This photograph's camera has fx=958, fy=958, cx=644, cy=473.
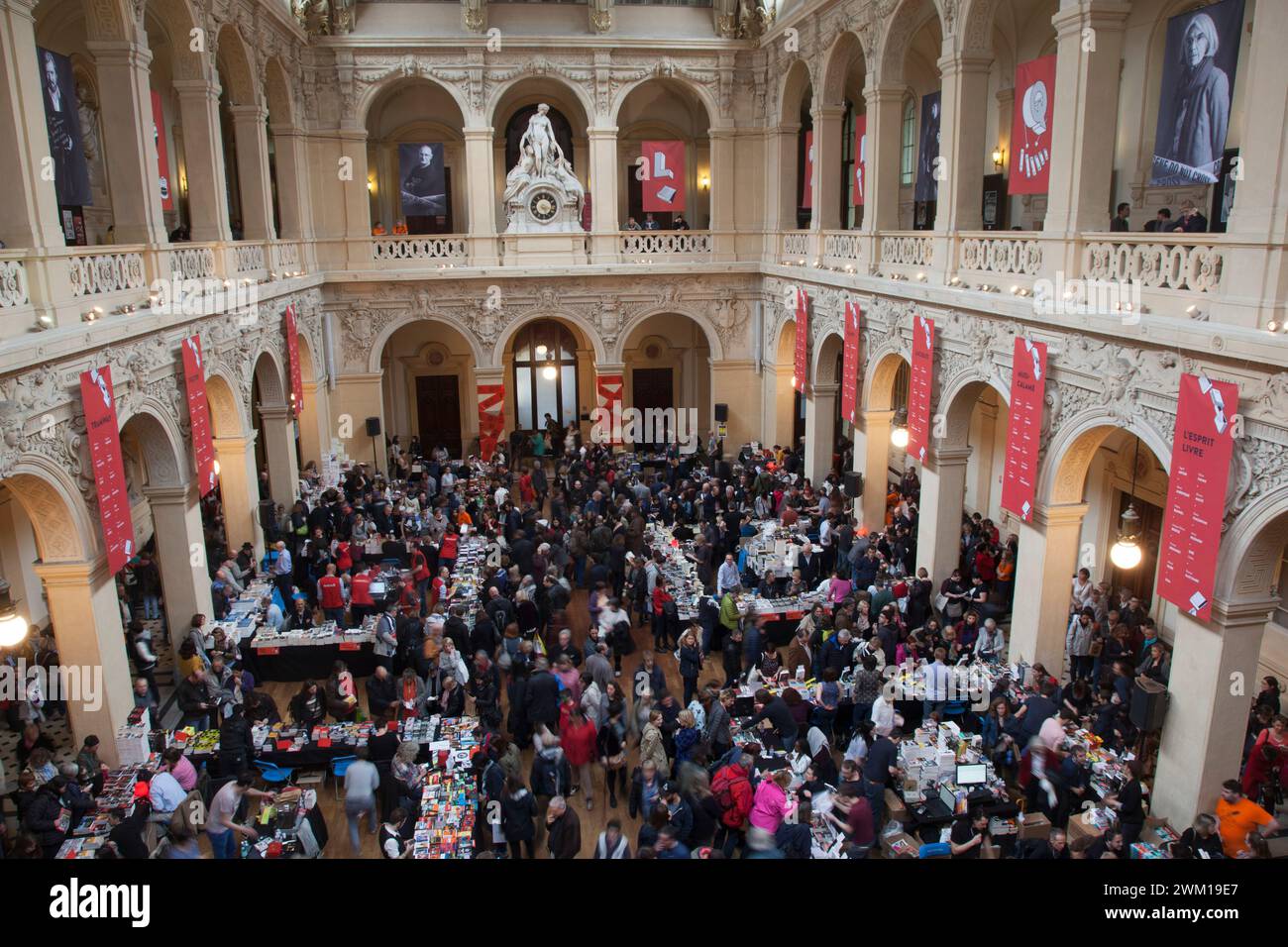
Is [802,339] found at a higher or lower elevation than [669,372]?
higher

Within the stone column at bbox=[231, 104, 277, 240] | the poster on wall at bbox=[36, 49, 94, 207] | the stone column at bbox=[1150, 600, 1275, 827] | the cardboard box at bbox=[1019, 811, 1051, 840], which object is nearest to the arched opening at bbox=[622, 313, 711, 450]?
the stone column at bbox=[231, 104, 277, 240]

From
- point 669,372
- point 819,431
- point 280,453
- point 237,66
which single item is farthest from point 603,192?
point 280,453

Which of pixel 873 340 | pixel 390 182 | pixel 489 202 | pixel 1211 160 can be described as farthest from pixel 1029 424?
pixel 390 182

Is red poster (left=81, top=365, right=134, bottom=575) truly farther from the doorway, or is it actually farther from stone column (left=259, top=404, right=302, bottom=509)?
the doorway

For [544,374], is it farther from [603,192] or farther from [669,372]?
[603,192]

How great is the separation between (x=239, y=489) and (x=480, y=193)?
32.9 feet

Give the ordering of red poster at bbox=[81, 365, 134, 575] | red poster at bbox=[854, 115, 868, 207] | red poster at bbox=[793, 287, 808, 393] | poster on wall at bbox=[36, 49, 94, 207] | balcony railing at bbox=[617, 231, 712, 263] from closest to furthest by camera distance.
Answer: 1. red poster at bbox=[81, 365, 134, 575]
2. poster on wall at bbox=[36, 49, 94, 207]
3. red poster at bbox=[854, 115, 868, 207]
4. red poster at bbox=[793, 287, 808, 393]
5. balcony railing at bbox=[617, 231, 712, 263]

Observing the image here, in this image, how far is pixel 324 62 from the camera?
71.0 ft

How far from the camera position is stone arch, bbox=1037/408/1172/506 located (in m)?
10.8

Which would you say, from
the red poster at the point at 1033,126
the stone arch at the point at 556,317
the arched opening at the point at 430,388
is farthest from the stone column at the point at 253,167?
the red poster at the point at 1033,126

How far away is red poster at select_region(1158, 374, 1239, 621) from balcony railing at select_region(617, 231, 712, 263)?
15.6 meters

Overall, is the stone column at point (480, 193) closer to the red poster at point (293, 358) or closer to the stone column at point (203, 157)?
the red poster at point (293, 358)

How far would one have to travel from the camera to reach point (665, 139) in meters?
26.3

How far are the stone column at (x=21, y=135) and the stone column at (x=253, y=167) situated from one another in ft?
26.6
